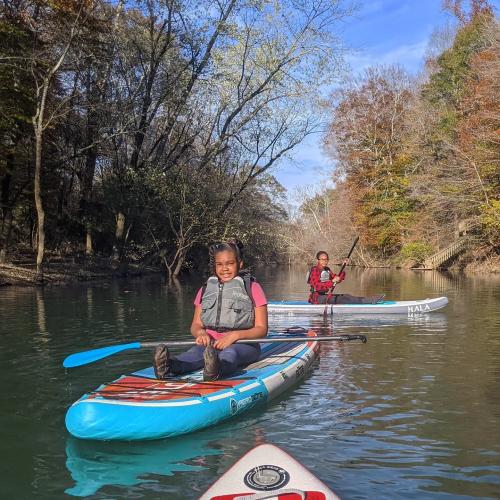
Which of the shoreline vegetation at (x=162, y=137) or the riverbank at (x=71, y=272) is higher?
the shoreline vegetation at (x=162, y=137)

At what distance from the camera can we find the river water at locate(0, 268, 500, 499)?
341 cm

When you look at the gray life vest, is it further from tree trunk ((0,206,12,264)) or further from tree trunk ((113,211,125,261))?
tree trunk ((113,211,125,261))

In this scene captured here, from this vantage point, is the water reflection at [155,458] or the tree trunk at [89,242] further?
the tree trunk at [89,242]

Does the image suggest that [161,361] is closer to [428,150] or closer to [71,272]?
[71,272]

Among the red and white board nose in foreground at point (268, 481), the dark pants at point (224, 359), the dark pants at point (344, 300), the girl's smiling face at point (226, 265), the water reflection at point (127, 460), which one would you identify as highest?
the girl's smiling face at point (226, 265)

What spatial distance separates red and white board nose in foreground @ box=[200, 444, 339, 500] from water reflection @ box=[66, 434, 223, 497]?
87 cm

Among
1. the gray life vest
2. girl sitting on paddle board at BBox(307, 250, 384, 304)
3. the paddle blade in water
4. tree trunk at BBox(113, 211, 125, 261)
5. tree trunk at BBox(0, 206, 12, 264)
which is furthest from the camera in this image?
tree trunk at BBox(113, 211, 125, 261)

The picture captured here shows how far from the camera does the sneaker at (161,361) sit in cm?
466

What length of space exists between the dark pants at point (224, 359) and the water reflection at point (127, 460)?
882 mm

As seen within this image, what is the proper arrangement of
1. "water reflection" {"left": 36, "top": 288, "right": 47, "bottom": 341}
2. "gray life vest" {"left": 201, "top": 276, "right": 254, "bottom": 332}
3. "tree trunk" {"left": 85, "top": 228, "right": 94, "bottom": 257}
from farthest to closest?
"tree trunk" {"left": 85, "top": 228, "right": 94, "bottom": 257} → "water reflection" {"left": 36, "top": 288, "right": 47, "bottom": 341} → "gray life vest" {"left": 201, "top": 276, "right": 254, "bottom": 332}

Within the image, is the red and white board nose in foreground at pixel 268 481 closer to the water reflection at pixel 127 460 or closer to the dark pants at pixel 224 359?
Answer: the water reflection at pixel 127 460

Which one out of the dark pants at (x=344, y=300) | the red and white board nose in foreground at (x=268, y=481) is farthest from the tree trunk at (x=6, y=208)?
the red and white board nose in foreground at (x=268, y=481)

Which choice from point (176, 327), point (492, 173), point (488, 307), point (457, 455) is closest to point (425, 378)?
point (457, 455)

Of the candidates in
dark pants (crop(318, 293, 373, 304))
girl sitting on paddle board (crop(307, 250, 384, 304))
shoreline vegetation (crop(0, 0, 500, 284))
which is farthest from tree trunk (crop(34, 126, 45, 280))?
dark pants (crop(318, 293, 373, 304))
